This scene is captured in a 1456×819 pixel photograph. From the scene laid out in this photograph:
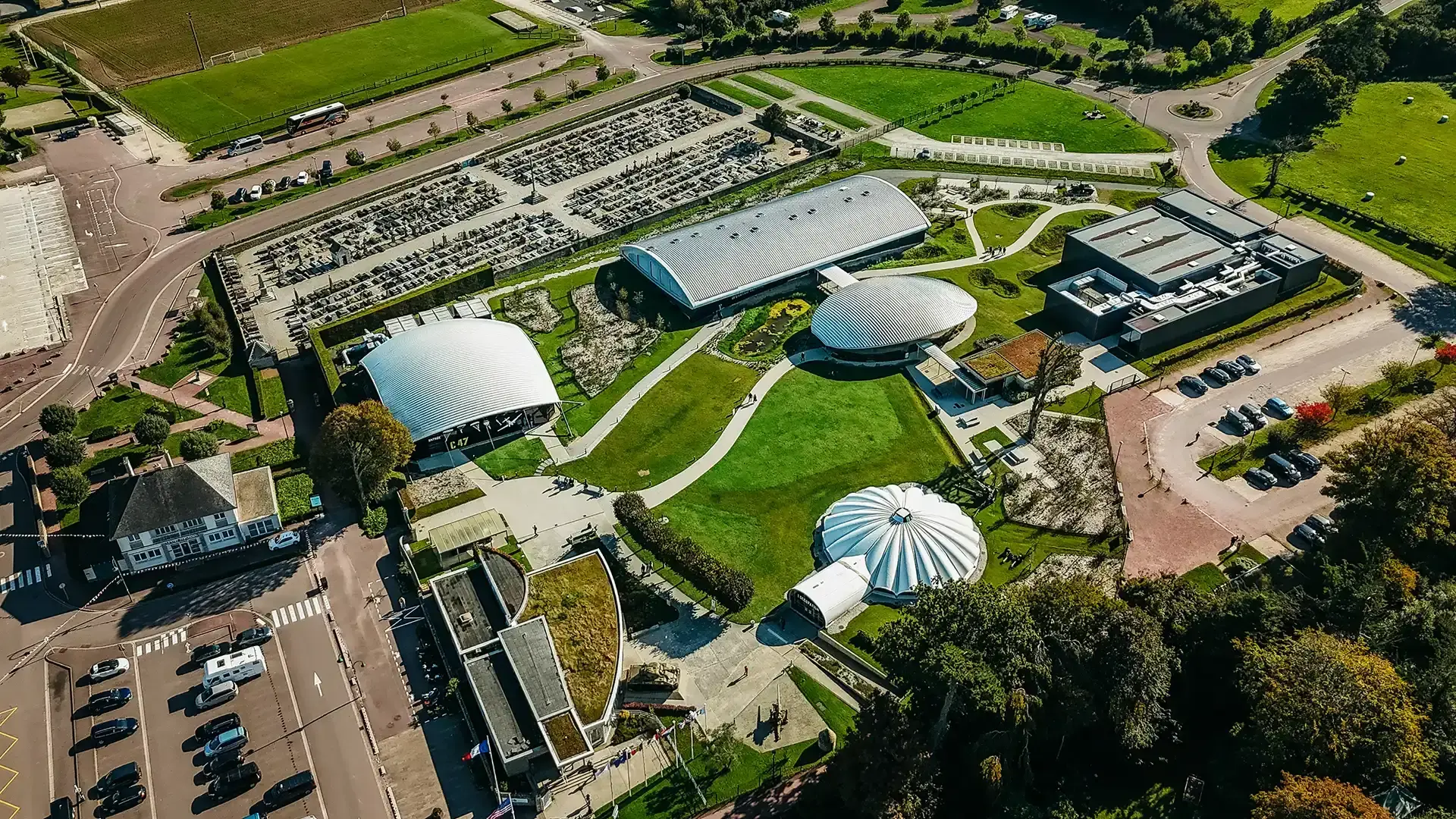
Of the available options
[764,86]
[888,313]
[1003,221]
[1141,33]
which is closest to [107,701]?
[888,313]

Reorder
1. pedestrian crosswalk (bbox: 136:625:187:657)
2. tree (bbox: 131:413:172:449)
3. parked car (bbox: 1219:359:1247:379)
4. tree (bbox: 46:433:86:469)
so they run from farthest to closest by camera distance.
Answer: parked car (bbox: 1219:359:1247:379) < tree (bbox: 131:413:172:449) < tree (bbox: 46:433:86:469) < pedestrian crosswalk (bbox: 136:625:187:657)

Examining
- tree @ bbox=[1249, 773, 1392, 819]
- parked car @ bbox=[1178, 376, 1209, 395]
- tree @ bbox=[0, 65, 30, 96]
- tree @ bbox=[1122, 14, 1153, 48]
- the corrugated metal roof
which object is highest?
tree @ bbox=[0, 65, 30, 96]

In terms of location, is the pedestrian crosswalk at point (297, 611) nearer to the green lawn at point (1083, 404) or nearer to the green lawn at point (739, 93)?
the green lawn at point (1083, 404)

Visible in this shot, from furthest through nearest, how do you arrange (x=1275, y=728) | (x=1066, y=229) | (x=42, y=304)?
(x=1066, y=229), (x=42, y=304), (x=1275, y=728)

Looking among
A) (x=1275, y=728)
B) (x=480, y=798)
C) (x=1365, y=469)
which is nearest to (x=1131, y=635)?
(x=1275, y=728)

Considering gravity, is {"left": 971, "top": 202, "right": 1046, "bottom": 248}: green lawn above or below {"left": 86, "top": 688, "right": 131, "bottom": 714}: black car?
above

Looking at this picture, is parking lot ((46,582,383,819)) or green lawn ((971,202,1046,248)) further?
green lawn ((971,202,1046,248))

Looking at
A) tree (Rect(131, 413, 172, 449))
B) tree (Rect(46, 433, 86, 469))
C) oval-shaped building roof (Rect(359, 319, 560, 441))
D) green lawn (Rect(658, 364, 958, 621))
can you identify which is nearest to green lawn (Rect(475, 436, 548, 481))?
oval-shaped building roof (Rect(359, 319, 560, 441))

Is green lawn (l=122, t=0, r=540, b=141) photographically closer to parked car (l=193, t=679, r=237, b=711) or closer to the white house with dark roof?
the white house with dark roof

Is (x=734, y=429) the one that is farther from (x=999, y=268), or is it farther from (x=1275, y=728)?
(x=1275, y=728)
